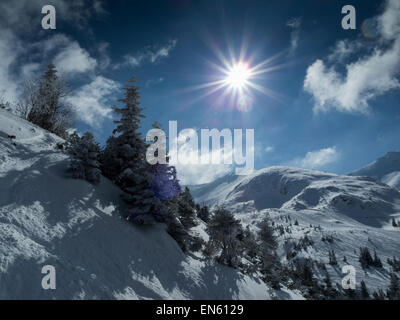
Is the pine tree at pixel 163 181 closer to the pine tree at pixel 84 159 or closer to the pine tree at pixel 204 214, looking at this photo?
the pine tree at pixel 84 159

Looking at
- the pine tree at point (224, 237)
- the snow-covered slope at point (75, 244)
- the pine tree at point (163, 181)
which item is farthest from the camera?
the pine tree at point (224, 237)

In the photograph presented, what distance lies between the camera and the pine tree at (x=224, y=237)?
21827mm

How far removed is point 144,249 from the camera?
588 inches

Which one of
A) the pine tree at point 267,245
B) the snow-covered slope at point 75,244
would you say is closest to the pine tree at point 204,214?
the pine tree at point 267,245

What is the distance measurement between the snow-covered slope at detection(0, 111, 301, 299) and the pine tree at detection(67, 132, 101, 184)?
2.68ft

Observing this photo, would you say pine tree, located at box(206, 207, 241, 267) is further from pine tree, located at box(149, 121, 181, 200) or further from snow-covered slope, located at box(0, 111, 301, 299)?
pine tree, located at box(149, 121, 181, 200)

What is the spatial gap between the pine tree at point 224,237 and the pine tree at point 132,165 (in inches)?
287

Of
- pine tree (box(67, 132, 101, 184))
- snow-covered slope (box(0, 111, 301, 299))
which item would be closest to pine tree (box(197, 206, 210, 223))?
snow-covered slope (box(0, 111, 301, 299))

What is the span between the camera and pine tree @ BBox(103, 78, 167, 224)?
17719 mm

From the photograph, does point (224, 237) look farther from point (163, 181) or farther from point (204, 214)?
point (204, 214)
